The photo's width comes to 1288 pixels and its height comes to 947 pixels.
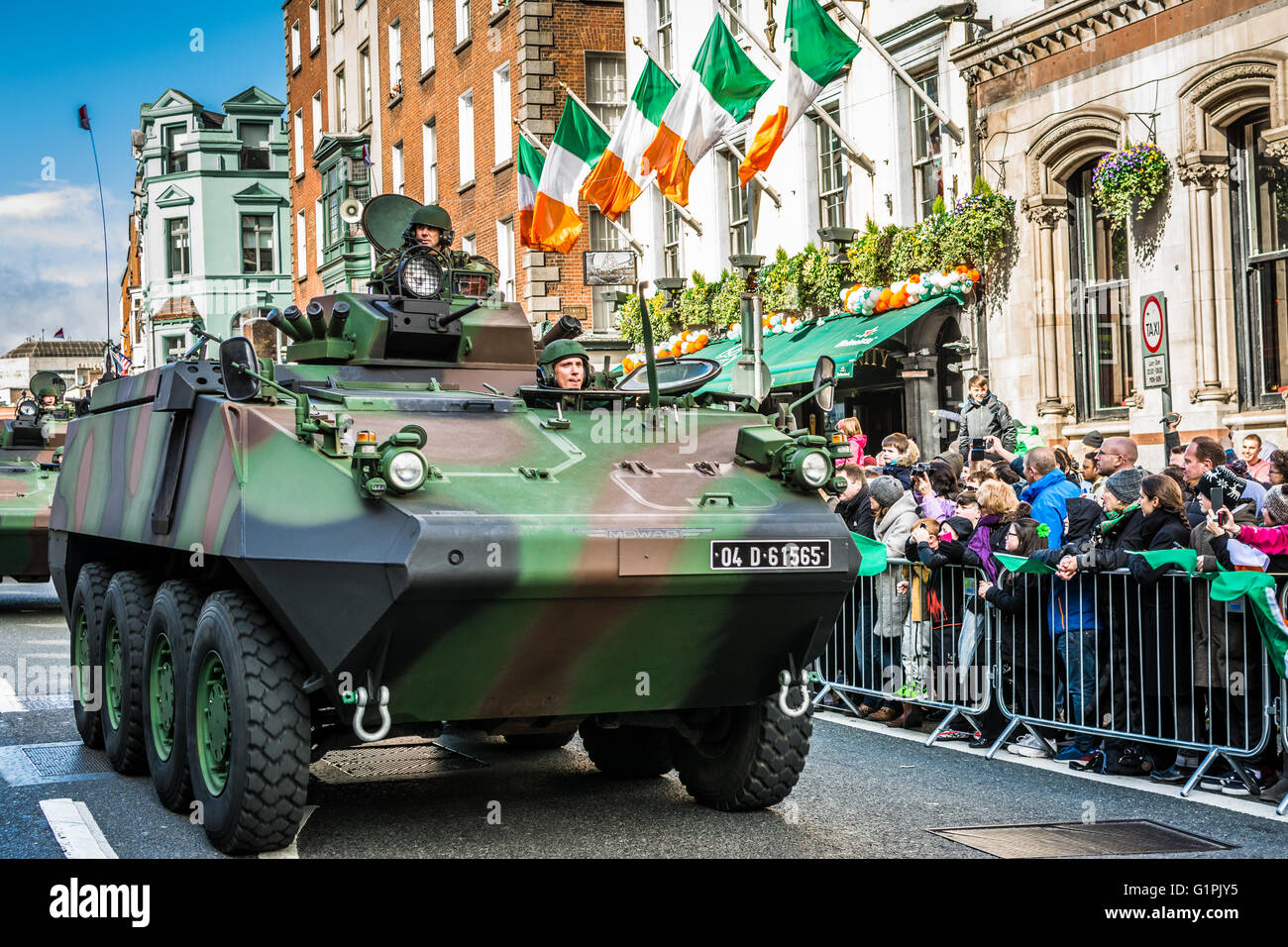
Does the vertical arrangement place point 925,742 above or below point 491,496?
below

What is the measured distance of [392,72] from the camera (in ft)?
127

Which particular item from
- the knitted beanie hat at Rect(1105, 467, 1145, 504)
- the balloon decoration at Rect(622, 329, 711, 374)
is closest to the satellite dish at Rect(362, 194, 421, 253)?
the knitted beanie hat at Rect(1105, 467, 1145, 504)

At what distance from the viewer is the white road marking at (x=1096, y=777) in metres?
7.56

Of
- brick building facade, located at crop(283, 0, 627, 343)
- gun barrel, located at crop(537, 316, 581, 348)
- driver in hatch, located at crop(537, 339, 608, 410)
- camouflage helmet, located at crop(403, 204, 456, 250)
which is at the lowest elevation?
driver in hatch, located at crop(537, 339, 608, 410)

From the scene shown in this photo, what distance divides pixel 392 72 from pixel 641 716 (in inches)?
1343

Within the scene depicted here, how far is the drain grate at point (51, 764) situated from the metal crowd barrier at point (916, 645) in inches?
182

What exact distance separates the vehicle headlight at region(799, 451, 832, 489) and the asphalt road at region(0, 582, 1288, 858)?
1.50 metres

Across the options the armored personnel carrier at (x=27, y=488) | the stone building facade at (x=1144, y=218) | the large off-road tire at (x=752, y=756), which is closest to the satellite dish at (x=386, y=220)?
the large off-road tire at (x=752, y=756)

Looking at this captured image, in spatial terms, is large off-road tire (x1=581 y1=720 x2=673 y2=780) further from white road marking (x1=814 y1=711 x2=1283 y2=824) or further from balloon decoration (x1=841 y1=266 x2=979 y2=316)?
balloon decoration (x1=841 y1=266 x2=979 y2=316)

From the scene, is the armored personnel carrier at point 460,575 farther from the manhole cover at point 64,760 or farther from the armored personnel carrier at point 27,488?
the armored personnel carrier at point 27,488

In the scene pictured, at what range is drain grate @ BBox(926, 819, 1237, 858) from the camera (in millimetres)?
6615

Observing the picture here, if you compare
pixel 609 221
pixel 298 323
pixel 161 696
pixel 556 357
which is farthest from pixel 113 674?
pixel 609 221
